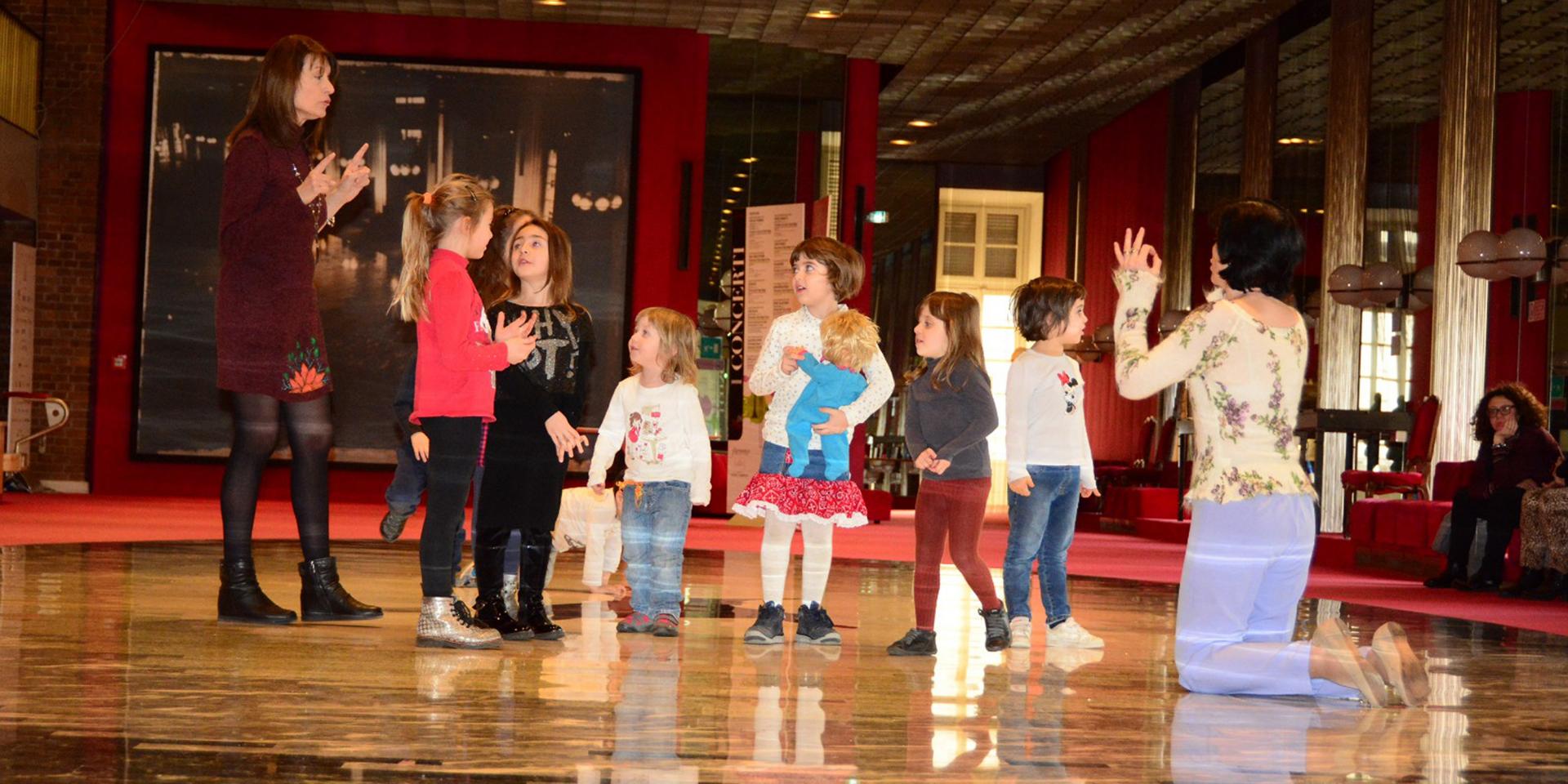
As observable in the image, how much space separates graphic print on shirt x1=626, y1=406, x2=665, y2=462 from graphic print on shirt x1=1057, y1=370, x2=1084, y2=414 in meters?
1.13

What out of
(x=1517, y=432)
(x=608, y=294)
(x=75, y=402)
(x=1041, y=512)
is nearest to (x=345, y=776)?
(x=1041, y=512)

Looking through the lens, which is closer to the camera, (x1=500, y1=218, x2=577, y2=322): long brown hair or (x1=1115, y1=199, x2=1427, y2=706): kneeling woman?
(x1=1115, y1=199, x2=1427, y2=706): kneeling woman

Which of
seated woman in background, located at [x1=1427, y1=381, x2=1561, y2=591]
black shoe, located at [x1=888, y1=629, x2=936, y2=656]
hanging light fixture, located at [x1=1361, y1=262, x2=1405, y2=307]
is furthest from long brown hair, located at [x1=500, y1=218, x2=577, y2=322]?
hanging light fixture, located at [x1=1361, y1=262, x2=1405, y2=307]

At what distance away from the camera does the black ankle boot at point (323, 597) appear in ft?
12.7

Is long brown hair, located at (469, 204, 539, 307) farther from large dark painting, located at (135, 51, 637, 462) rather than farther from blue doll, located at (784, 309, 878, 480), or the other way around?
large dark painting, located at (135, 51, 637, 462)

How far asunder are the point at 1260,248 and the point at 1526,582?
462 centimetres

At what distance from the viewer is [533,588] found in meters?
3.87

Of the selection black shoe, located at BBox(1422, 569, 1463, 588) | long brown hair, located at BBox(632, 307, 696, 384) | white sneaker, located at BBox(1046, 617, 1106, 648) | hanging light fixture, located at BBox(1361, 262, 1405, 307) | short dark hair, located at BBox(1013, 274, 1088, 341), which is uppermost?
hanging light fixture, located at BBox(1361, 262, 1405, 307)

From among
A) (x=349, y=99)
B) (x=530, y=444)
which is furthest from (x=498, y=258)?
(x=349, y=99)

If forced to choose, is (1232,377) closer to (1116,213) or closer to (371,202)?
(371,202)

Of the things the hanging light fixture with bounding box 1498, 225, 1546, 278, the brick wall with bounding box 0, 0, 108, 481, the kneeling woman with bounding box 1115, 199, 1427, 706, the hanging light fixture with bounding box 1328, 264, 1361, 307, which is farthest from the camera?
the brick wall with bounding box 0, 0, 108, 481

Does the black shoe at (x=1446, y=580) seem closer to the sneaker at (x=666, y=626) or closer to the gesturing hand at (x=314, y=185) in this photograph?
the sneaker at (x=666, y=626)

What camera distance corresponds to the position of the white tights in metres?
4.04

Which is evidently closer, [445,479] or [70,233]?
[445,479]
